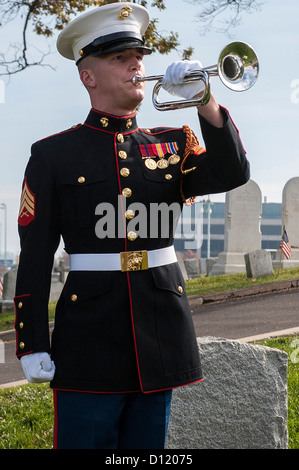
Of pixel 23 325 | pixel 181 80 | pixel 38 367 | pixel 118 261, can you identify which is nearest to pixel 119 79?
pixel 181 80

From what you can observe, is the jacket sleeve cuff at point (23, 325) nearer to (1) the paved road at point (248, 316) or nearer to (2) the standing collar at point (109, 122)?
(2) the standing collar at point (109, 122)

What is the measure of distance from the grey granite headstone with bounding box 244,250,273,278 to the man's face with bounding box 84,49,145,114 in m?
13.9

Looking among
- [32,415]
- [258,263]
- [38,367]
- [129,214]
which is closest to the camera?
[38,367]

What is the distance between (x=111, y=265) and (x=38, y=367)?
52 cm

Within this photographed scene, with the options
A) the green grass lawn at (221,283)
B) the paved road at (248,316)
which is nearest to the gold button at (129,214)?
the paved road at (248,316)

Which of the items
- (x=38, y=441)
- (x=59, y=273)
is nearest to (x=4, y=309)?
(x=59, y=273)

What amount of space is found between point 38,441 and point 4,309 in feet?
37.6

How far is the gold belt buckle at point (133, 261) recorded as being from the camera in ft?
10.4

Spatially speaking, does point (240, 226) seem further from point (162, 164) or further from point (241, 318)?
point (162, 164)

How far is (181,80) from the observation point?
2.85 meters

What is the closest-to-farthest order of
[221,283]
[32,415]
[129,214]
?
1. [129,214]
2. [32,415]
3. [221,283]

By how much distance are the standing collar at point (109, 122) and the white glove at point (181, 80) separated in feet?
1.53

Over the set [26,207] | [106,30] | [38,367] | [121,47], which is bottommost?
[38,367]

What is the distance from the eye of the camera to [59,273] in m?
22.1
